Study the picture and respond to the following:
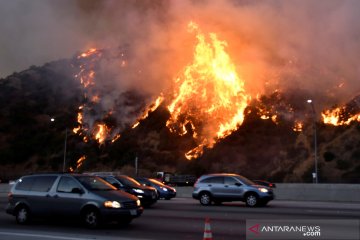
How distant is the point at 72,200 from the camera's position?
12391 mm

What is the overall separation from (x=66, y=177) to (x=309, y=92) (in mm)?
56550

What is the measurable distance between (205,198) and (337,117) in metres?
40.5

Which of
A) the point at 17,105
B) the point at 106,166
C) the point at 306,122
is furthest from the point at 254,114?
the point at 17,105

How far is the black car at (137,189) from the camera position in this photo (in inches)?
748

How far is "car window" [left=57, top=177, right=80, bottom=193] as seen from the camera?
12.6 m

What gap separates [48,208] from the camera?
12.8 meters

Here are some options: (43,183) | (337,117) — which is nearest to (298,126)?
(337,117)

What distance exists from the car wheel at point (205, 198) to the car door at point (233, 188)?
88 cm

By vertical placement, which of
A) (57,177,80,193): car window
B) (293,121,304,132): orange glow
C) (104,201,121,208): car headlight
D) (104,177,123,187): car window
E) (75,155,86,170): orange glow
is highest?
(293,121,304,132): orange glow

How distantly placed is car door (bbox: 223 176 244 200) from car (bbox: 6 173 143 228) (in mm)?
9025

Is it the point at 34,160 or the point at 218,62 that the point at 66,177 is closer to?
the point at 218,62

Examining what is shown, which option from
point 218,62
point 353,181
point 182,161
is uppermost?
point 218,62

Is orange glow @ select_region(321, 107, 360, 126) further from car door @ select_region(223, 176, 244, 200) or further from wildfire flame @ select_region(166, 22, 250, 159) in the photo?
car door @ select_region(223, 176, 244, 200)

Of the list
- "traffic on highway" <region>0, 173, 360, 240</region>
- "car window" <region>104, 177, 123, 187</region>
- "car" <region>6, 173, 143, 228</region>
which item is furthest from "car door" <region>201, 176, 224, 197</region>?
"car" <region>6, 173, 143, 228</region>
